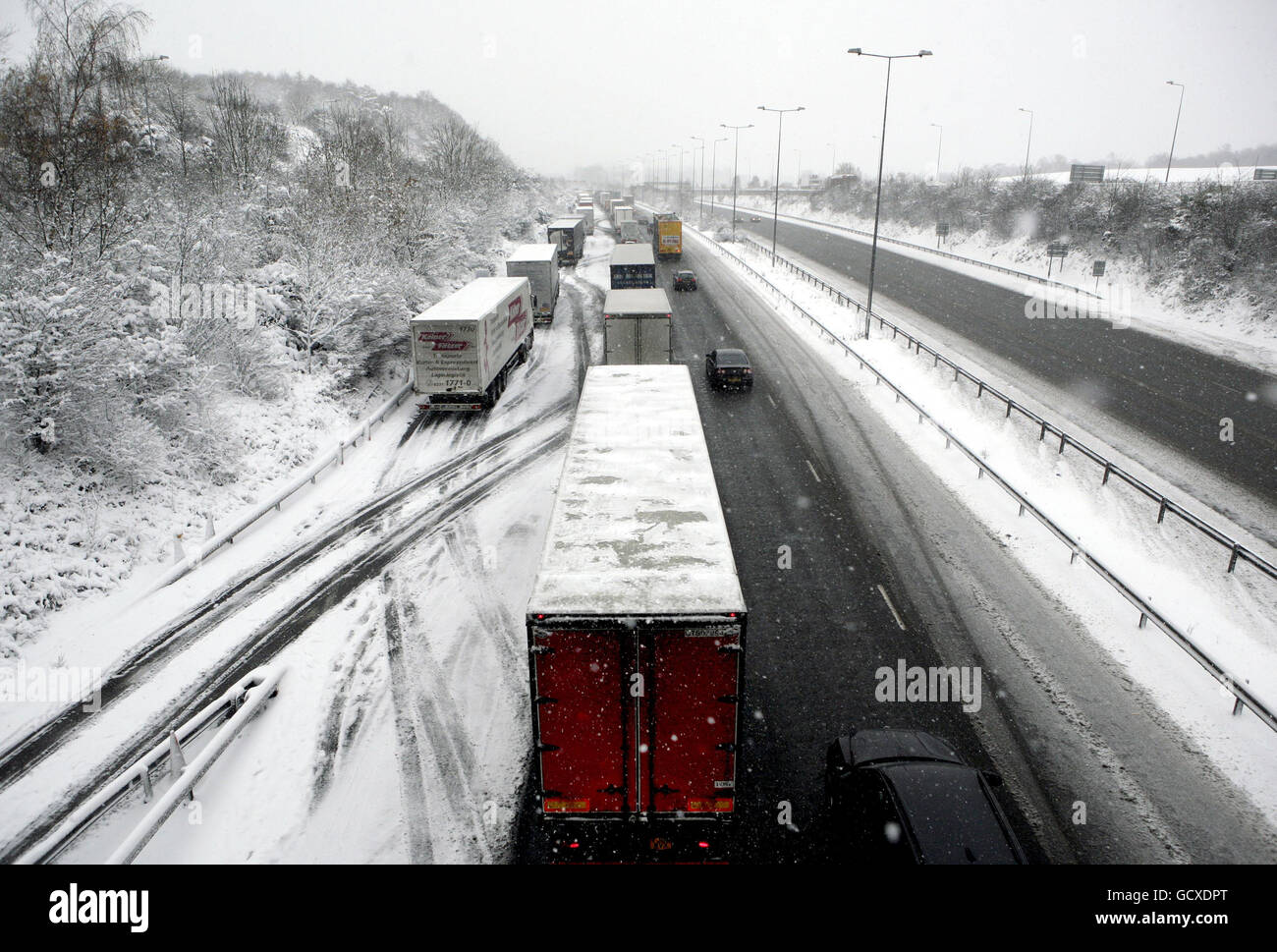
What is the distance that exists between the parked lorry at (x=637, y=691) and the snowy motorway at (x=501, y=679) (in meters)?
0.93

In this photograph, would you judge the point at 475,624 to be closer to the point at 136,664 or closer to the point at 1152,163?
the point at 136,664

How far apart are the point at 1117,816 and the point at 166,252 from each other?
84.3 ft

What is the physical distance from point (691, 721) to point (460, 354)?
17790 mm

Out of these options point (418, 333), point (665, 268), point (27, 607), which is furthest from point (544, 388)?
point (665, 268)

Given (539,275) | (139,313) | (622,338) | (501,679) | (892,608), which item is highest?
(539,275)

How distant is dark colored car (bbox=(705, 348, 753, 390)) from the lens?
26.9 metres

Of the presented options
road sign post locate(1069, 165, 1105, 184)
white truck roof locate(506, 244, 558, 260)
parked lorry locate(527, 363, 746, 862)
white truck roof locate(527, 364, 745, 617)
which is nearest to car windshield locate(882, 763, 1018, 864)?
parked lorry locate(527, 363, 746, 862)

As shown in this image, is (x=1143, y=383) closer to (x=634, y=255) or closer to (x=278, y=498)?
(x=634, y=255)

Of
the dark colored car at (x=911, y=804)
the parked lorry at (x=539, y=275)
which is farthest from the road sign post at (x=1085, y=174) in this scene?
the dark colored car at (x=911, y=804)

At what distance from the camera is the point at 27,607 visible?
12.9m

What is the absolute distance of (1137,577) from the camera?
1417 centimetres

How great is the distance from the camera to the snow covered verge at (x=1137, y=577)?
414 inches

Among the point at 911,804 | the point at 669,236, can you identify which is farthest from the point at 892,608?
the point at 669,236

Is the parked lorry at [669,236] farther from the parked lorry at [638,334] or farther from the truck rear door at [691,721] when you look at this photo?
the truck rear door at [691,721]
